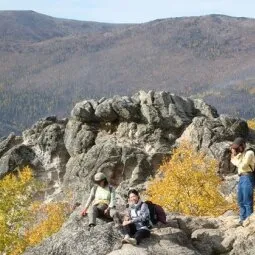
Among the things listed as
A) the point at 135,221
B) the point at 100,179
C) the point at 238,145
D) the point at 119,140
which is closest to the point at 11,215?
the point at 100,179

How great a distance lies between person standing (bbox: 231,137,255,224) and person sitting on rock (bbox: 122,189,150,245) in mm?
4296

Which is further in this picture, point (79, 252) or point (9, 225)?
point (9, 225)

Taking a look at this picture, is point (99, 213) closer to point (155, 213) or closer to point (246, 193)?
point (155, 213)

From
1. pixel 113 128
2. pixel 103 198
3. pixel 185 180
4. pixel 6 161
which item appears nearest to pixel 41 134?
pixel 6 161

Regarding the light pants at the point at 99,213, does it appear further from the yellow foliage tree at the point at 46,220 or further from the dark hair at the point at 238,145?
the yellow foliage tree at the point at 46,220

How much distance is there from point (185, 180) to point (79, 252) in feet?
97.0

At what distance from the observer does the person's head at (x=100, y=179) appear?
2109cm

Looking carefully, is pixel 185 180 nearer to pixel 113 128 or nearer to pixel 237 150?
pixel 237 150

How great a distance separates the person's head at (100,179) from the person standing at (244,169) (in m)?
5.13

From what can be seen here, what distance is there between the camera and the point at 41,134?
90.1 metres

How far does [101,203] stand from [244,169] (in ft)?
19.1

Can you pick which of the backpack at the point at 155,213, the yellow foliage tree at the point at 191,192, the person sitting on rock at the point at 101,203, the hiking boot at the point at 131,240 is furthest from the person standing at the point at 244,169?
the yellow foliage tree at the point at 191,192

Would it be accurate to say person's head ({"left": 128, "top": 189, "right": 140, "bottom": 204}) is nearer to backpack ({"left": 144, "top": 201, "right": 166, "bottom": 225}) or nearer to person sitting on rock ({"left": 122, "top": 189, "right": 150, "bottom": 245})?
person sitting on rock ({"left": 122, "top": 189, "right": 150, "bottom": 245})

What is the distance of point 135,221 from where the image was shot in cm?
1964
